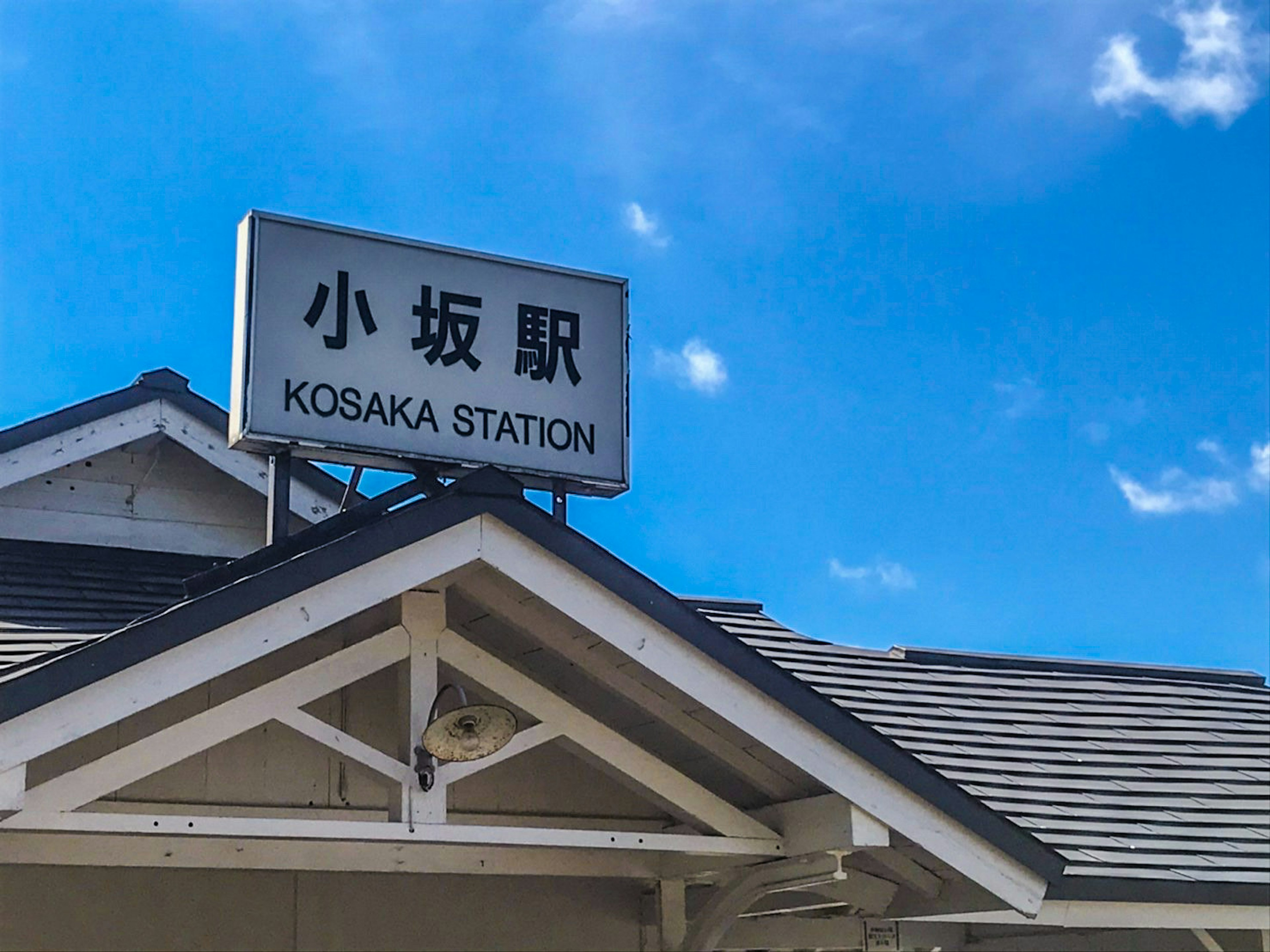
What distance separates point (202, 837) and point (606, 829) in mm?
1997

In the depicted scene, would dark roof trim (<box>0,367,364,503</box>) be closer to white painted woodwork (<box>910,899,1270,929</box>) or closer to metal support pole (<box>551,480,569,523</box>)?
metal support pole (<box>551,480,569,523</box>)

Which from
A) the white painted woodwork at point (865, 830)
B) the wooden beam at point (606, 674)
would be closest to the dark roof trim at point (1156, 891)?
the white painted woodwork at point (865, 830)

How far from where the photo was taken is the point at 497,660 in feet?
21.5

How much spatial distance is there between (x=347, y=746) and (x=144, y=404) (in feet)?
13.5

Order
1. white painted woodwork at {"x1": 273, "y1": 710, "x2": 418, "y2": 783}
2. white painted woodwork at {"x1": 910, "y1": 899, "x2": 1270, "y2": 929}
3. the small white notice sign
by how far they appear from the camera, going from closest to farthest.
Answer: white painted woodwork at {"x1": 273, "y1": 710, "x2": 418, "y2": 783}
white painted woodwork at {"x1": 910, "y1": 899, "x2": 1270, "y2": 929}
the small white notice sign

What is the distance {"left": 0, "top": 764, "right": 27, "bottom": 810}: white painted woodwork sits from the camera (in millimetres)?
5191

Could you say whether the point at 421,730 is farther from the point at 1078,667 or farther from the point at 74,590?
the point at 1078,667

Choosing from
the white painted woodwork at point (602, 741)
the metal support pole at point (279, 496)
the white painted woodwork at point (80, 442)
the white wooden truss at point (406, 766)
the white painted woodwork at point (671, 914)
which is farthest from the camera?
the white painted woodwork at point (80, 442)

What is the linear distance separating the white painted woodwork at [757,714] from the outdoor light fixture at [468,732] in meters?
0.49

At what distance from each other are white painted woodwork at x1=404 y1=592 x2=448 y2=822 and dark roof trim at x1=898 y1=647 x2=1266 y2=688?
15.0ft

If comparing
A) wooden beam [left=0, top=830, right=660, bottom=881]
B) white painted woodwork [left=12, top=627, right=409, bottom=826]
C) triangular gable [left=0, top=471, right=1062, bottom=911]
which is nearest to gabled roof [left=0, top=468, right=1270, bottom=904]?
triangular gable [left=0, top=471, right=1062, bottom=911]

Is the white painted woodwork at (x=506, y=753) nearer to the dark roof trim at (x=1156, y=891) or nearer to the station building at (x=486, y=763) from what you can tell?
the station building at (x=486, y=763)

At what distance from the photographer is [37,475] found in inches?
361

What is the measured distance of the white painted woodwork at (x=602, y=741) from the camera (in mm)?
6531
